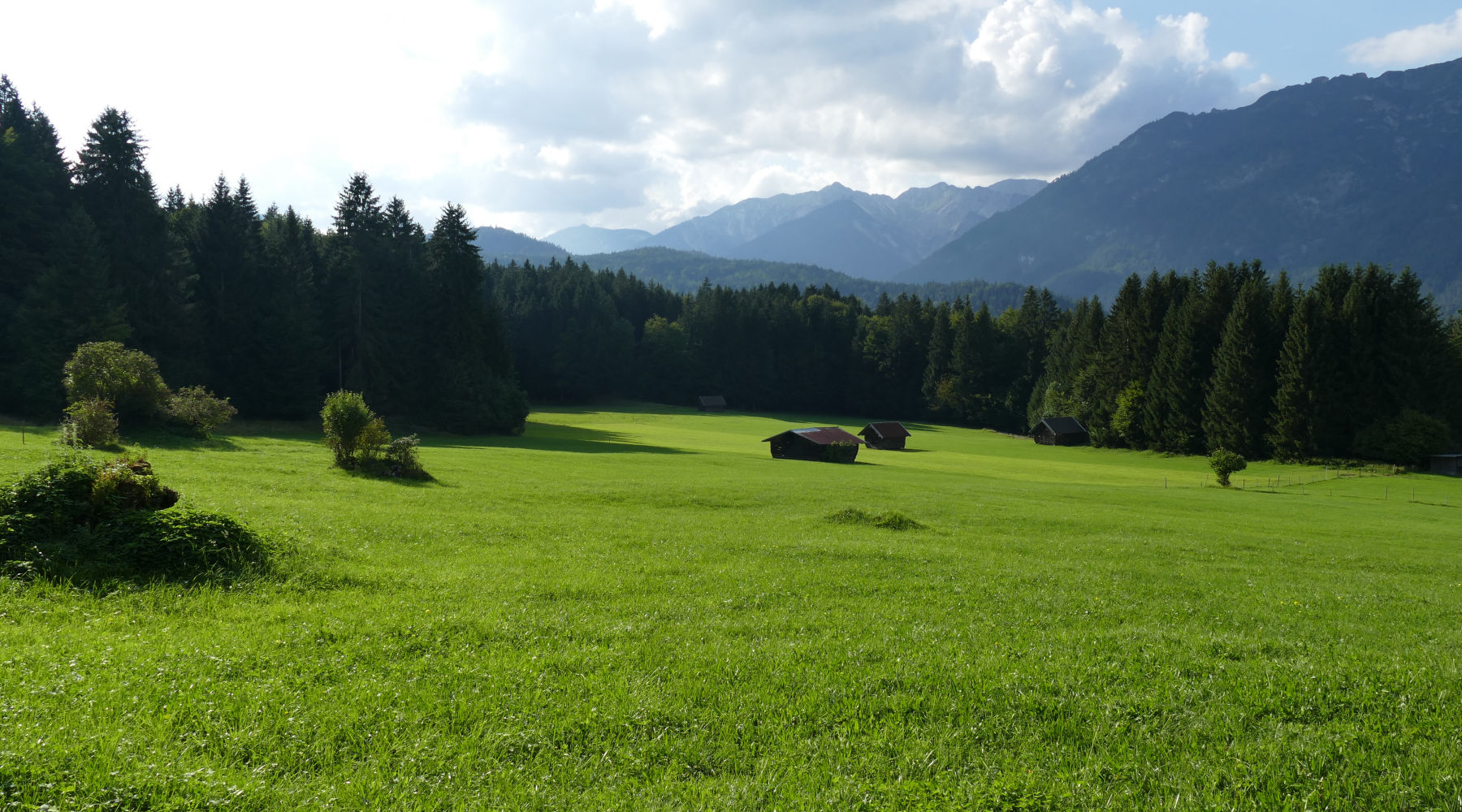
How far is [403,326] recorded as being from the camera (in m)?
75.5

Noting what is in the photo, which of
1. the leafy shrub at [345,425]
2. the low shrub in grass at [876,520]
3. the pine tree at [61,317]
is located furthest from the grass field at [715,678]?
the pine tree at [61,317]

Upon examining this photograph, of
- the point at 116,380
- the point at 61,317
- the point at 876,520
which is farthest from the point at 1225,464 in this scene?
the point at 61,317

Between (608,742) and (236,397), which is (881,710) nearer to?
(608,742)

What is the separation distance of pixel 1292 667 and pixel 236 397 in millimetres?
75375

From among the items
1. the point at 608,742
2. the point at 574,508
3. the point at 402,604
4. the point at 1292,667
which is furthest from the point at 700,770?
the point at 574,508

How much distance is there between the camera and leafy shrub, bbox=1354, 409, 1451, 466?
64.3 meters

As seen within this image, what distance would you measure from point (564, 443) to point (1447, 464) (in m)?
78.3

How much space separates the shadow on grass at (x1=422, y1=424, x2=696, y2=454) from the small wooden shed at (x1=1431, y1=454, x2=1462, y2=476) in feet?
215

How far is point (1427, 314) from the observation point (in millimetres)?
71375

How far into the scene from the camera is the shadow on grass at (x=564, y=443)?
59438 millimetres

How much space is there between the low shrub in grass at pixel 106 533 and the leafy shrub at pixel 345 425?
61.6 ft

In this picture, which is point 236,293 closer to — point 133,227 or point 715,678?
point 133,227

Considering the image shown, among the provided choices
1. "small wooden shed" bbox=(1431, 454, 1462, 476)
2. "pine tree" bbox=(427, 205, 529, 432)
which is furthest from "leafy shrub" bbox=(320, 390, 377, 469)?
"small wooden shed" bbox=(1431, 454, 1462, 476)

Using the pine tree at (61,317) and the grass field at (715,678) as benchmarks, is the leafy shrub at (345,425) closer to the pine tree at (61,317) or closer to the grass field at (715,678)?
the grass field at (715,678)
